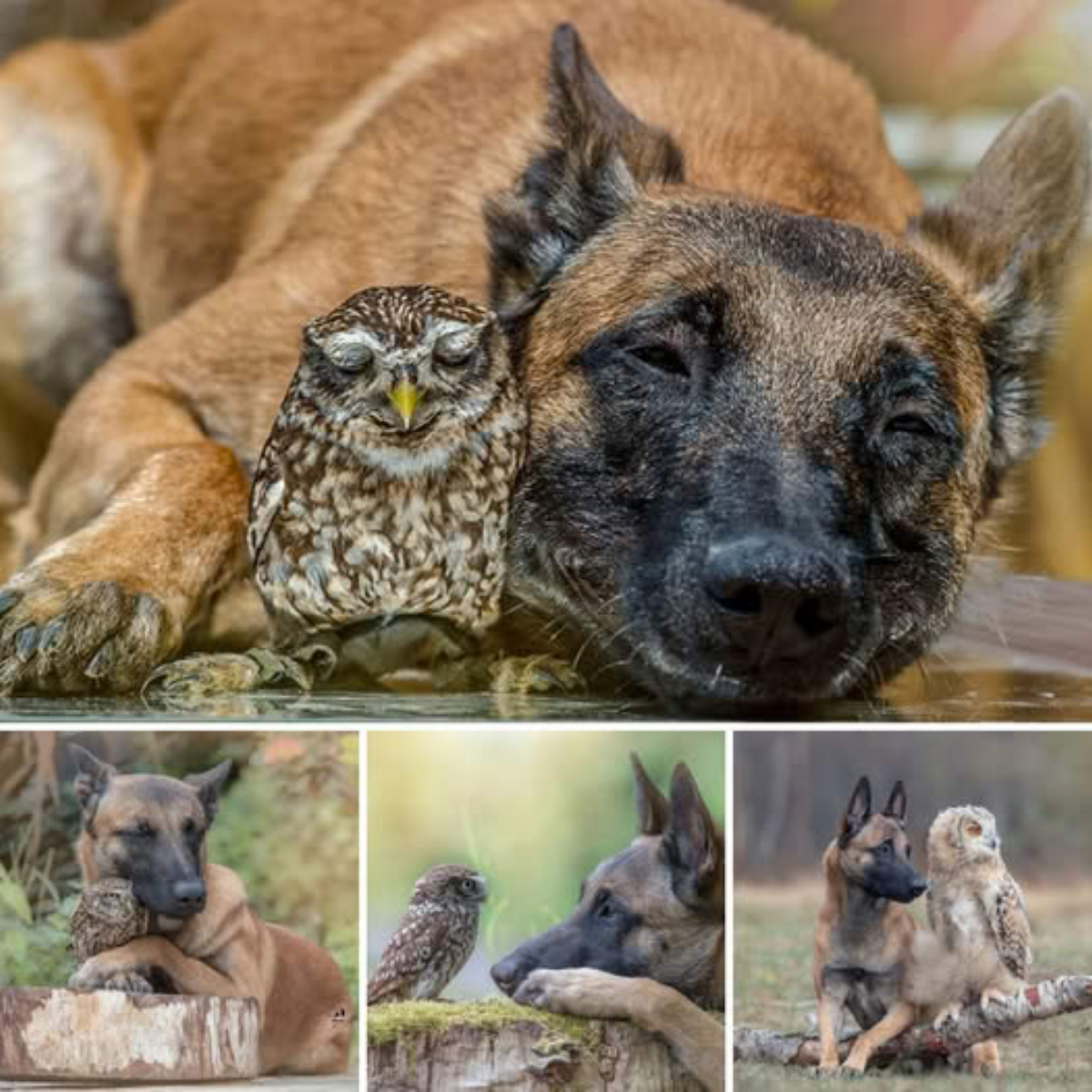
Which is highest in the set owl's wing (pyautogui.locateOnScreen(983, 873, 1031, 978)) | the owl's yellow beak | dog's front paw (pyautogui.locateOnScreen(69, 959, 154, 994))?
the owl's yellow beak

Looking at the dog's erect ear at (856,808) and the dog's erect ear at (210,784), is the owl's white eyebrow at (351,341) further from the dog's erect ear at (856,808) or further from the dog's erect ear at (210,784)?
the dog's erect ear at (856,808)


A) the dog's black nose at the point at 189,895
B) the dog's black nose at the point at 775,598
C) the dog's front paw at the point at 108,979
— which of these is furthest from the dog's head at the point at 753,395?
the dog's front paw at the point at 108,979

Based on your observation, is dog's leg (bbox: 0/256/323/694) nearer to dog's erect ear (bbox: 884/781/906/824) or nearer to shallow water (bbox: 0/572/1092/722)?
shallow water (bbox: 0/572/1092/722)

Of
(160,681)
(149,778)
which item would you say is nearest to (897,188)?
(160,681)

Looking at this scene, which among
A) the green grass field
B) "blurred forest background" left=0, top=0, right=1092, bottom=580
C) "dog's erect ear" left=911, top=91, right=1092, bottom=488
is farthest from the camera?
"blurred forest background" left=0, top=0, right=1092, bottom=580

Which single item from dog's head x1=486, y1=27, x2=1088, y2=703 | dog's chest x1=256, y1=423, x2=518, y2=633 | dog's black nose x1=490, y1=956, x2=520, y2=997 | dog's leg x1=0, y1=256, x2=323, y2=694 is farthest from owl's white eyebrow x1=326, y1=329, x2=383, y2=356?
dog's black nose x1=490, y1=956, x2=520, y2=997

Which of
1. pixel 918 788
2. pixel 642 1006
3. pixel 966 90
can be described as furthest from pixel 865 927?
pixel 966 90

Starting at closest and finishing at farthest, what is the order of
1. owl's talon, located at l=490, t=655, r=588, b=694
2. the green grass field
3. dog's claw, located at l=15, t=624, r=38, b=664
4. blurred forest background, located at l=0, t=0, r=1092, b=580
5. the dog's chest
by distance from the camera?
the green grass field < the dog's chest < dog's claw, located at l=15, t=624, r=38, b=664 < owl's talon, located at l=490, t=655, r=588, b=694 < blurred forest background, located at l=0, t=0, r=1092, b=580
